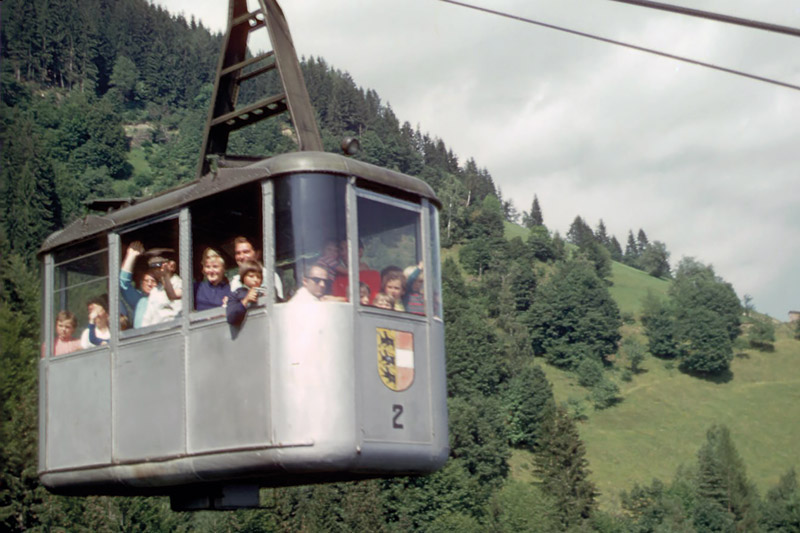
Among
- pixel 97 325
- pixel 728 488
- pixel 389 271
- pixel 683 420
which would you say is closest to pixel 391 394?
pixel 389 271

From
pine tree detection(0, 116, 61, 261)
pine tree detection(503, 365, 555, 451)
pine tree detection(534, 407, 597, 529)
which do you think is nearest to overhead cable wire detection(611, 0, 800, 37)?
pine tree detection(0, 116, 61, 261)

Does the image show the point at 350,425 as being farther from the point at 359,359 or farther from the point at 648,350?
the point at 648,350

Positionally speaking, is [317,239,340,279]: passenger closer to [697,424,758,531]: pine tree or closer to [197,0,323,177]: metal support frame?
[197,0,323,177]: metal support frame

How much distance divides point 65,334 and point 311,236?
13.0 feet

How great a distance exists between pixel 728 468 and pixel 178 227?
4314 inches

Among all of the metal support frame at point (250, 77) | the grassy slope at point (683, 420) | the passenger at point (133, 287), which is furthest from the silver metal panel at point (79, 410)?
the grassy slope at point (683, 420)

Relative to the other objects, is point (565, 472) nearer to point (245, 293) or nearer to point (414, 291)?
point (414, 291)

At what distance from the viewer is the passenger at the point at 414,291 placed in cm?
1166

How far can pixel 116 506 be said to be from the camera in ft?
196

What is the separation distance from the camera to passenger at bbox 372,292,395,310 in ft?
37.0

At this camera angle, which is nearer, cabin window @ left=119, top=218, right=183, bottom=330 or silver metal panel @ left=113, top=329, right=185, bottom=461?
silver metal panel @ left=113, top=329, right=185, bottom=461

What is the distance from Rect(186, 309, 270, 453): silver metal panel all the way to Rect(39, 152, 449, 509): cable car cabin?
17 millimetres

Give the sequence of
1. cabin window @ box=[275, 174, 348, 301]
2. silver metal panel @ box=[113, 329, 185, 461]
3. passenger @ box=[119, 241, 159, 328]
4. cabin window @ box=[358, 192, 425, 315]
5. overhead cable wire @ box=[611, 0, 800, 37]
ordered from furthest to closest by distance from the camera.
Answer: passenger @ box=[119, 241, 159, 328] < silver metal panel @ box=[113, 329, 185, 461] < cabin window @ box=[358, 192, 425, 315] < cabin window @ box=[275, 174, 348, 301] < overhead cable wire @ box=[611, 0, 800, 37]

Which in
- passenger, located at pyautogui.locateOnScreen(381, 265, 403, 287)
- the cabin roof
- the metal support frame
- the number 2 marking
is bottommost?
the number 2 marking
